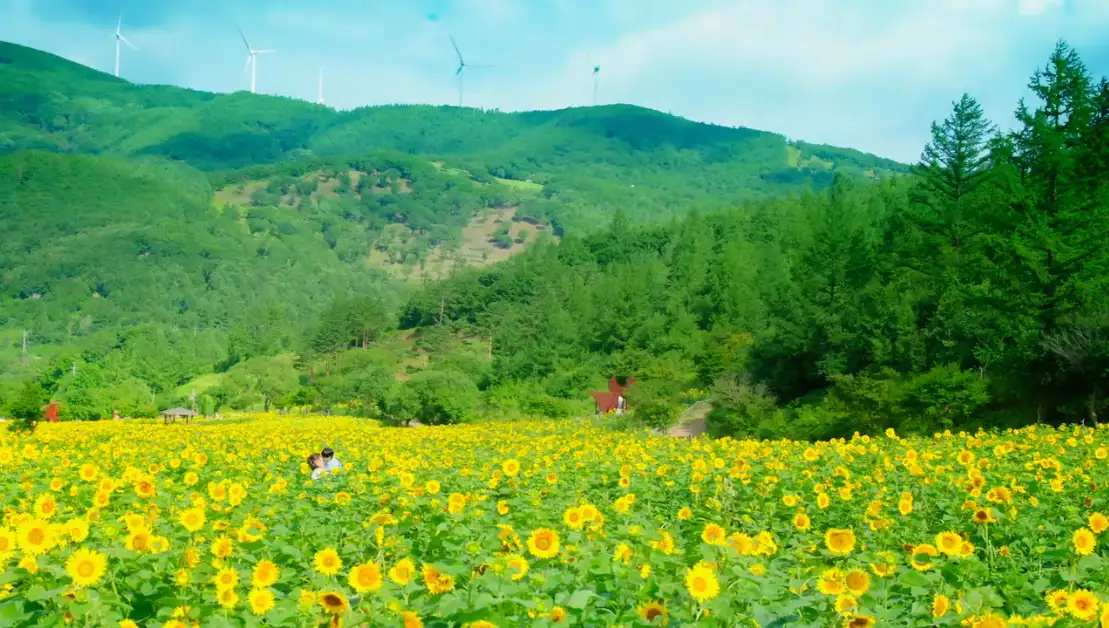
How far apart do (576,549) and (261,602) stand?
2.03 meters

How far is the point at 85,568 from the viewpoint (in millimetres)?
4145

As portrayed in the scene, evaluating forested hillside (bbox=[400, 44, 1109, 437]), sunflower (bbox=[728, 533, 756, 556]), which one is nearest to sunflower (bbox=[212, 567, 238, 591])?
sunflower (bbox=[728, 533, 756, 556])

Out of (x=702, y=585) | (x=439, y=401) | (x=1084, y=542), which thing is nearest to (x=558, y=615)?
Answer: (x=702, y=585)

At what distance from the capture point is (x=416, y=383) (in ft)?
247

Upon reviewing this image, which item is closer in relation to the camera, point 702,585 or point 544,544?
point 702,585

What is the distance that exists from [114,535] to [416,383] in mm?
70223

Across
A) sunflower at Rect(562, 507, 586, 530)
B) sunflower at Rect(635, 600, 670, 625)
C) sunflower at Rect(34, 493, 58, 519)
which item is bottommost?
sunflower at Rect(34, 493, 58, 519)

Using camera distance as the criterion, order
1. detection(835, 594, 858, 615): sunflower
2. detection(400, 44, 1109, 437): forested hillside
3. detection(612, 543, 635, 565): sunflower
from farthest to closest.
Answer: detection(400, 44, 1109, 437): forested hillside → detection(612, 543, 635, 565): sunflower → detection(835, 594, 858, 615): sunflower

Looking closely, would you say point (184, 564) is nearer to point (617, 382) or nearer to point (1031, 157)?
point (1031, 157)

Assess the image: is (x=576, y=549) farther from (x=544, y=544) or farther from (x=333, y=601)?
(x=333, y=601)

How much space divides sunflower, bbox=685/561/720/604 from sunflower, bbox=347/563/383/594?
1355 millimetres

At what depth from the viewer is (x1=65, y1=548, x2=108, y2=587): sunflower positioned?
13.4ft

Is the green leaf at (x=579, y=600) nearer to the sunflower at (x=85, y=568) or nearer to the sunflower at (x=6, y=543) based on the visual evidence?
the sunflower at (x=85, y=568)

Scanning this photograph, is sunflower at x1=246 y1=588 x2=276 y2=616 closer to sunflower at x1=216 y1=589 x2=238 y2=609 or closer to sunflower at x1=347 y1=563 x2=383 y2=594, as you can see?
sunflower at x1=216 y1=589 x2=238 y2=609
